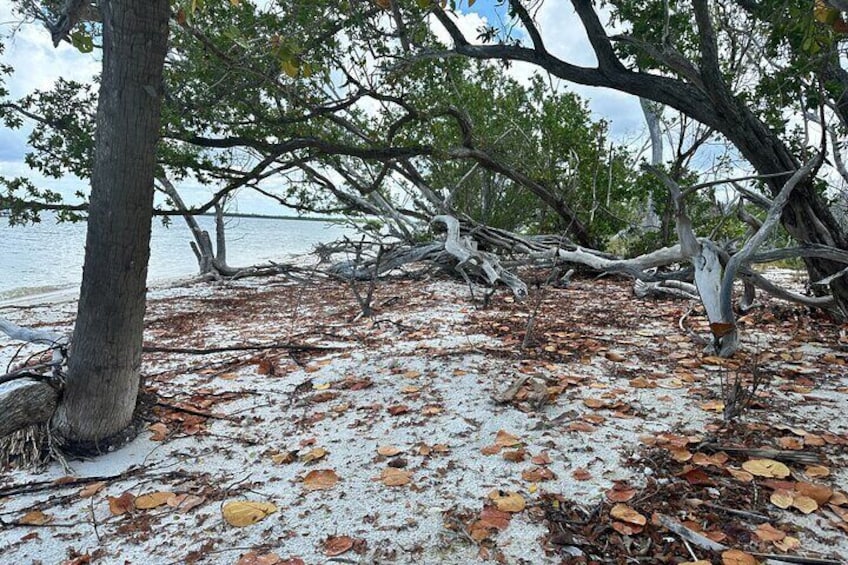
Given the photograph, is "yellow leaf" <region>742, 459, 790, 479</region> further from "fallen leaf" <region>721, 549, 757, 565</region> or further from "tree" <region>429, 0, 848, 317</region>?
"tree" <region>429, 0, 848, 317</region>

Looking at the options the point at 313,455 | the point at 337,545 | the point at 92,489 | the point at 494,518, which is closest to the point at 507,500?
the point at 494,518

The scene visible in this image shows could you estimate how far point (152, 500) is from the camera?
1.78 meters

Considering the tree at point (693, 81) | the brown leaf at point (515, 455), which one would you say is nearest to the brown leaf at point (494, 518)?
the brown leaf at point (515, 455)

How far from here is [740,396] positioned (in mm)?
2160

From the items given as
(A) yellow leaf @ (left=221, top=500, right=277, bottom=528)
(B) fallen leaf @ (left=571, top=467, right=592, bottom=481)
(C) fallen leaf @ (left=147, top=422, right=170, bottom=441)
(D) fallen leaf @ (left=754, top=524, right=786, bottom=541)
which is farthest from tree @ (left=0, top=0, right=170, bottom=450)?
(D) fallen leaf @ (left=754, top=524, right=786, bottom=541)

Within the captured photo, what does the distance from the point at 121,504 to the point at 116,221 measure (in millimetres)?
1147

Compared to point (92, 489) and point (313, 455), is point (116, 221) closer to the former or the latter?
point (92, 489)

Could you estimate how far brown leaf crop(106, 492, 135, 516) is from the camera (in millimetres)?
1715

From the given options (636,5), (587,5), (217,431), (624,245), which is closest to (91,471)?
(217,431)

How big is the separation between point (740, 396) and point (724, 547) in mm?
1008

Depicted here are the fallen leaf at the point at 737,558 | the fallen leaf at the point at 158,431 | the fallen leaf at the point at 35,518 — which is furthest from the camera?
the fallen leaf at the point at 158,431

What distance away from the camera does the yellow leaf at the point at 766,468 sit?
1.69 meters

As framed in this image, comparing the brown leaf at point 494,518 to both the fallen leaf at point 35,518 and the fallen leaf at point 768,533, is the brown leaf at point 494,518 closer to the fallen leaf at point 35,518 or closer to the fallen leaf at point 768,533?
the fallen leaf at point 768,533

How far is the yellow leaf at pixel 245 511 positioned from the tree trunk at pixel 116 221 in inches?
35.8
